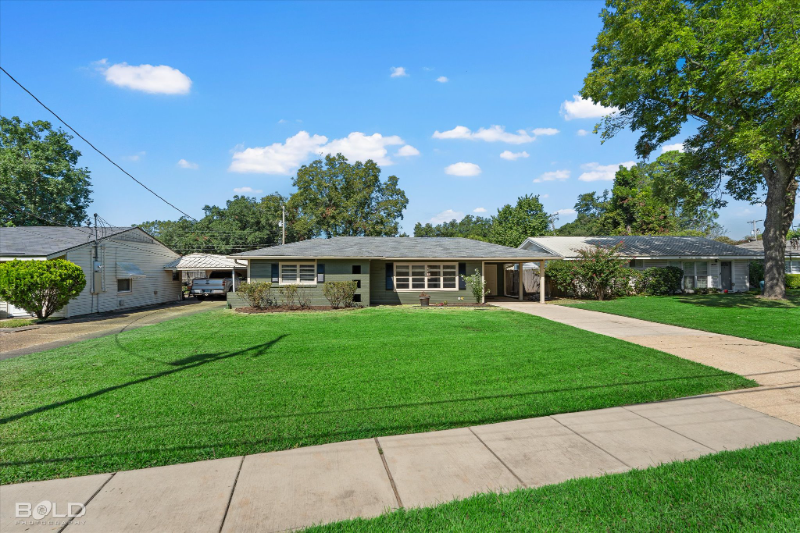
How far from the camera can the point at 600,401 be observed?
4.96 meters

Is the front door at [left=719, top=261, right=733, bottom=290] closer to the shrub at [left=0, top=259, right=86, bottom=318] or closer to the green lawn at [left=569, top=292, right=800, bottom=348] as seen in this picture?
the green lawn at [left=569, top=292, right=800, bottom=348]

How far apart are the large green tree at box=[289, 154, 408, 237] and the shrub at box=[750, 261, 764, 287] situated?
1063 inches

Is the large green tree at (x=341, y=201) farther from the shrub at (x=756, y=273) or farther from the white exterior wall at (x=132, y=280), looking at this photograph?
the shrub at (x=756, y=273)

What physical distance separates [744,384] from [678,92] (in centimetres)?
1503

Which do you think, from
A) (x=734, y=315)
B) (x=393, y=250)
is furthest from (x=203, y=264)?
(x=734, y=315)

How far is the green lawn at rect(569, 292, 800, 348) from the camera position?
9462mm

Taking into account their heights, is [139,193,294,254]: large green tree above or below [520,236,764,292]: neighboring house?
above

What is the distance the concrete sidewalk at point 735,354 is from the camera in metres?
4.98

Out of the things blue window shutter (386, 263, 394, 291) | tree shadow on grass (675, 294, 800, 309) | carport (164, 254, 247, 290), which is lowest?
tree shadow on grass (675, 294, 800, 309)

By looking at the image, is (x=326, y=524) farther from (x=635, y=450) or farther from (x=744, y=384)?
(x=744, y=384)

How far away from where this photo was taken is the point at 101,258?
17562 mm

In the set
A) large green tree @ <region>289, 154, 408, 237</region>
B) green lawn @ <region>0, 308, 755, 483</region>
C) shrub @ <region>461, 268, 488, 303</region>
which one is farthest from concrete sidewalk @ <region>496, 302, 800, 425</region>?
large green tree @ <region>289, 154, 408, 237</region>

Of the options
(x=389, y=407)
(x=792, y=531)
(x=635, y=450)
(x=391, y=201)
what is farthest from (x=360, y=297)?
(x=391, y=201)

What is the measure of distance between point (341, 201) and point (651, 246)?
25.7m
